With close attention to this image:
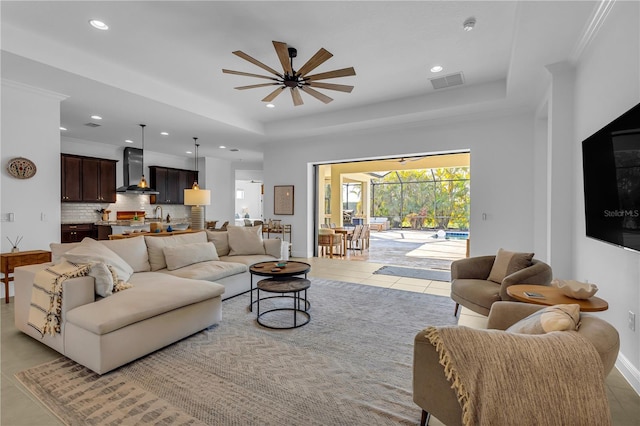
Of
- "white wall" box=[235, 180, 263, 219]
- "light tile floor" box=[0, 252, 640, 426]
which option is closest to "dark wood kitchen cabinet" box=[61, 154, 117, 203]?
"light tile floor" box=[0, 252, 640, 426]

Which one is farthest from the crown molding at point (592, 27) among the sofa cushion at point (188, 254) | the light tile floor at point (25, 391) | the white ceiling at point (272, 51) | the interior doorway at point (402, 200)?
the interior doorway at point (402, 200)

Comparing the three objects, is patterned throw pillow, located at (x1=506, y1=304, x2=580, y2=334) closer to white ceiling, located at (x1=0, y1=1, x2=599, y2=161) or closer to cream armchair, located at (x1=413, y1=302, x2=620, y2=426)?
cream armchair, located at (x1=413, y1=302, x2=620, y2=426)

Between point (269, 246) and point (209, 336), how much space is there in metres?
2.29

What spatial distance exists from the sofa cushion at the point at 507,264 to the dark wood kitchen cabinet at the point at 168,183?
8.62m

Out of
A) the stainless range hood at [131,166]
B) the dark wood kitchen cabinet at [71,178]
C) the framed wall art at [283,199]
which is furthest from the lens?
the stainless range hood at [131,166]

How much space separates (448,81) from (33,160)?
6071 mm

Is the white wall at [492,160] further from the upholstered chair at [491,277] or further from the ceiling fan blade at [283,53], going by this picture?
the ceiling fan blade at [283,53]

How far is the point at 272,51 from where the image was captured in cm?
389

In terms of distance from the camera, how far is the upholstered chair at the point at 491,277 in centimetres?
291

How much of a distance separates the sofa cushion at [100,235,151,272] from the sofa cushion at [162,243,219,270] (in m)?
0.24

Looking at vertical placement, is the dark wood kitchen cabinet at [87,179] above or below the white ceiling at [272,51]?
below

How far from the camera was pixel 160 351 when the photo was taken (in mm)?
2691

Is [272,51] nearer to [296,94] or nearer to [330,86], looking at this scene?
[296,94]

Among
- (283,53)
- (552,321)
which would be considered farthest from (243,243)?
(552,321)
